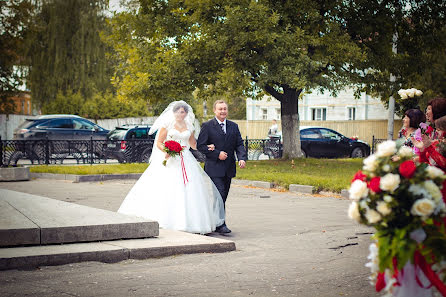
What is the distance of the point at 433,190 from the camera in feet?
12.1

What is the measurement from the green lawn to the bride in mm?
6472

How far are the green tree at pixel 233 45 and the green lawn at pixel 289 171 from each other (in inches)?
123

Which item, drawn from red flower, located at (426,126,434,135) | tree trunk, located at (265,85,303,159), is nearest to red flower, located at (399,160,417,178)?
red flower, located at (426,126,434,135)

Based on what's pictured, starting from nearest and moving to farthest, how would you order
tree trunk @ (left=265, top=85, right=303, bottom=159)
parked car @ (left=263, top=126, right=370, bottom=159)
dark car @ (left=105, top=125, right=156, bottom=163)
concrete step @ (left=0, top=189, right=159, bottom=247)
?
concrete step @ (left=0, top=189, right=159, bottom=247) < dark car @ (left=105, top=125, right=156, bottom=163) < tree trunk @ (left=265, top=85, right=303, bottom=159) < parked car @ (left=263, top=126, right=370, bottom=159)

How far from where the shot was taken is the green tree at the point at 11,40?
1635 inches

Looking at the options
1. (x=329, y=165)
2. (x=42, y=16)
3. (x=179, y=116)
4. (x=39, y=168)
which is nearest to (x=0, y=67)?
(x=42, y=16)

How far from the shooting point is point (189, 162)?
408 inches

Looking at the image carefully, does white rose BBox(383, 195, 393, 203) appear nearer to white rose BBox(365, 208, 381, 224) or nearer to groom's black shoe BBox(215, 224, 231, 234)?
white rose BBox(365, 208, 381, 224)

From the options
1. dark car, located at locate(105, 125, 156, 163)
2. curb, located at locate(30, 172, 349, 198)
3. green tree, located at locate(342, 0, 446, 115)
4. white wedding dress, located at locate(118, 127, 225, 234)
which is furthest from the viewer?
Result: dark car, located at locate(105, 125, 156, 163)

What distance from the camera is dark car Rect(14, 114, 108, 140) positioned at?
29234 millimetres

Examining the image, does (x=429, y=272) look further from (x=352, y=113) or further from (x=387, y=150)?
(x=352, y=113)

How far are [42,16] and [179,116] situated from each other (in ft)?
127

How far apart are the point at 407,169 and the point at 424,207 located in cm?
27

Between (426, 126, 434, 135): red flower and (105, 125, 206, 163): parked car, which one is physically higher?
(426, 126, 434, 135): red flower
